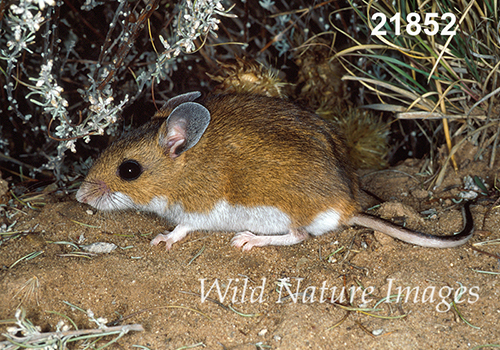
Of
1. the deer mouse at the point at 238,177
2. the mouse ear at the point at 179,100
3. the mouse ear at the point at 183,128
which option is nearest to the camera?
the mouse ear at the point at 183,128

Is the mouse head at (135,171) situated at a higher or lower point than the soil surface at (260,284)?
higher

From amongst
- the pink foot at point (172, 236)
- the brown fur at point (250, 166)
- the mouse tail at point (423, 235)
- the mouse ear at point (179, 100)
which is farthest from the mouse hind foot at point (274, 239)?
the mouse ear at point (179, 100)

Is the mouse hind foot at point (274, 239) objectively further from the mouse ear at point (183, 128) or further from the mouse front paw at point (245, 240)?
the mouse ear at point (183, 128)

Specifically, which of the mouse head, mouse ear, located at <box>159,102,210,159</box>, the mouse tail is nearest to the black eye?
the mouse head

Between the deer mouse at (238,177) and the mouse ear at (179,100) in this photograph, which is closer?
the deer mouse at (238,177)

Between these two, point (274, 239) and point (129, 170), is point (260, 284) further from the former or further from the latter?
point (129, 170)

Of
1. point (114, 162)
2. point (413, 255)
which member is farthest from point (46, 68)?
point (413, 255)

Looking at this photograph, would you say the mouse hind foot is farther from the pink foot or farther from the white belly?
the pink foot

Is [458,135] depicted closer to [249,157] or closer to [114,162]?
[249,157]
